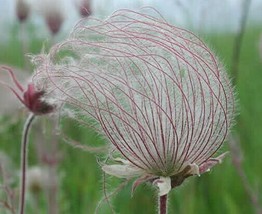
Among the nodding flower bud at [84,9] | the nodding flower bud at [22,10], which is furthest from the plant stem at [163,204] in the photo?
the nodding flower bud at [22,10]

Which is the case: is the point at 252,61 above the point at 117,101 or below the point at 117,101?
above

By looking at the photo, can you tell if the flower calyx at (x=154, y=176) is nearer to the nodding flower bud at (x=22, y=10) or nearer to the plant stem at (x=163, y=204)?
the plant stem at (x=163, y=204)

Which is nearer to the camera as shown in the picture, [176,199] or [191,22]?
[176,199]

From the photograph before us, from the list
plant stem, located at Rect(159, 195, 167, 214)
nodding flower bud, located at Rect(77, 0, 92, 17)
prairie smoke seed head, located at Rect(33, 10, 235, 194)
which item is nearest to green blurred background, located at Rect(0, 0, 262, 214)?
nodding flower bud, located at Rect(77, 0, 92, 17)

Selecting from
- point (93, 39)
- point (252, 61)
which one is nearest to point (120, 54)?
point (93, 39)

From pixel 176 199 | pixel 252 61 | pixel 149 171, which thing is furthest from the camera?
pixel 252 61

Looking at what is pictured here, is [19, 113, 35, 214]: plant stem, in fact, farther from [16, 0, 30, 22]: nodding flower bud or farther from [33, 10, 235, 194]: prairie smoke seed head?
[16, 0, 30, 22]: nodding flower bud

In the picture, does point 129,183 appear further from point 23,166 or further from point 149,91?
point 149,91

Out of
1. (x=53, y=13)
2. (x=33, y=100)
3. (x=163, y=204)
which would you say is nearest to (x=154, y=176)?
(x=163, y=204)

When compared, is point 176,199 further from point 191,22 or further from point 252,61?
point 252,61
